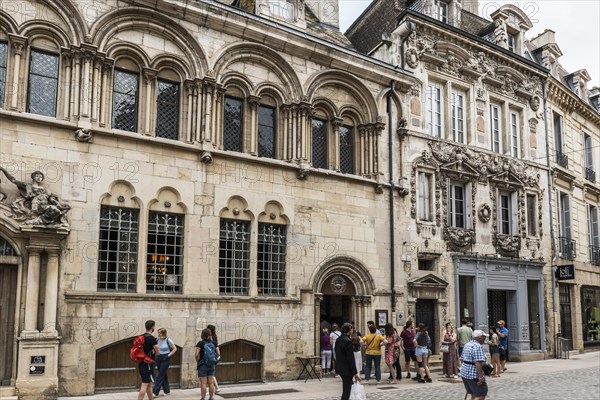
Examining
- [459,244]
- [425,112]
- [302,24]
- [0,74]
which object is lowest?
[459,244]

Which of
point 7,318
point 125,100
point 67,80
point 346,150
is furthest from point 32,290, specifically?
point 346,150

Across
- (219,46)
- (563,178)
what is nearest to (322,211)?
(219,46)

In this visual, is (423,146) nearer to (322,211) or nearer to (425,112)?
(425,112)

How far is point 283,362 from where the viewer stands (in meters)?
15.3

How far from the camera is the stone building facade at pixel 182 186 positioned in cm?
1219

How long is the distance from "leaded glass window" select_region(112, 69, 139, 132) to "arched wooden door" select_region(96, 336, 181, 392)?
16.2 feet

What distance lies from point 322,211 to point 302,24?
5724 mm

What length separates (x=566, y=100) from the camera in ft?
85.8

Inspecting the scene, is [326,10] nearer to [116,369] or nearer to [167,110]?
[167,110]

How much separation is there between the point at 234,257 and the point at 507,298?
11850 millimetres

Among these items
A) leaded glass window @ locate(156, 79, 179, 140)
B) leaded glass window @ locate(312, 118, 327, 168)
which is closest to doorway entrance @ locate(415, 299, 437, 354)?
leaded glass window @ locate(312, 118, 327, 168)

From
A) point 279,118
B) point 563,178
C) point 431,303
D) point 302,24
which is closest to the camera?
point 279,118

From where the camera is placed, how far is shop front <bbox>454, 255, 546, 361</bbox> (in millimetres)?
20172

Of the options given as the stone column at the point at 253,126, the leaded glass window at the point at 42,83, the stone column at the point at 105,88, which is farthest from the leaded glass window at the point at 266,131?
the leaded glass window at the point at 42,83
